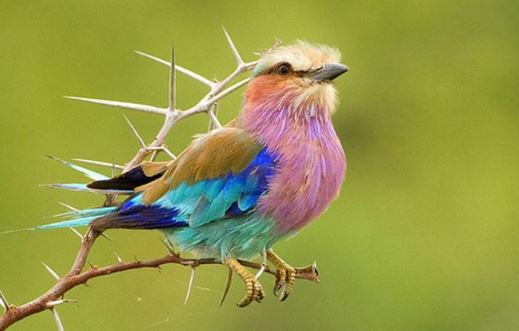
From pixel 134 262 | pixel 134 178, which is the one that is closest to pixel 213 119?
pixel 134 178

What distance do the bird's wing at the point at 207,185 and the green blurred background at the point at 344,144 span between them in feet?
7.99

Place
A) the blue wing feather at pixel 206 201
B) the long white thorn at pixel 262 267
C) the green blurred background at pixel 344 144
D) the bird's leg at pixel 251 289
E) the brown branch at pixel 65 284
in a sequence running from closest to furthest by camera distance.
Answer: the brown branch at pixel 65 284
the long white thorn at pixel 262 267
the bird's leg at pixel 251 289
the blue wing feather at pixel 206 201
the green blurred background at pixel 344 144

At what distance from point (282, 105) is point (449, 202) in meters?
5.10

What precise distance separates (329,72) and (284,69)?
4.7 inches

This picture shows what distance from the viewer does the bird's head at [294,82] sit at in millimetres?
3205

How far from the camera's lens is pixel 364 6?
9.19 metres

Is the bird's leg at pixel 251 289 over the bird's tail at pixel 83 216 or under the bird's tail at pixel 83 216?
under

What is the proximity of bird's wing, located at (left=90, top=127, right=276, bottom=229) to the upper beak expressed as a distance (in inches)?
7.1

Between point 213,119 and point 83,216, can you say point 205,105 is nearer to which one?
point 213,119

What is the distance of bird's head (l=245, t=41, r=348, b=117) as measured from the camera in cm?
321

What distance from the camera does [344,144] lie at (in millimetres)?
8188

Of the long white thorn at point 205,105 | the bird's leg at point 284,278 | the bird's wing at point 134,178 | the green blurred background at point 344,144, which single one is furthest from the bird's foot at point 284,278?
the green blurred background at point 344,144

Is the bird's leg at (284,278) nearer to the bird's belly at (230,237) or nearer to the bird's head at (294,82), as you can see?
the bird's belly at (230,237)

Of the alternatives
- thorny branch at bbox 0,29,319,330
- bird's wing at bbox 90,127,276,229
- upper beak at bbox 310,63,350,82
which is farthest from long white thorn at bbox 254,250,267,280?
upper beak at bbox 310,63,350,82
